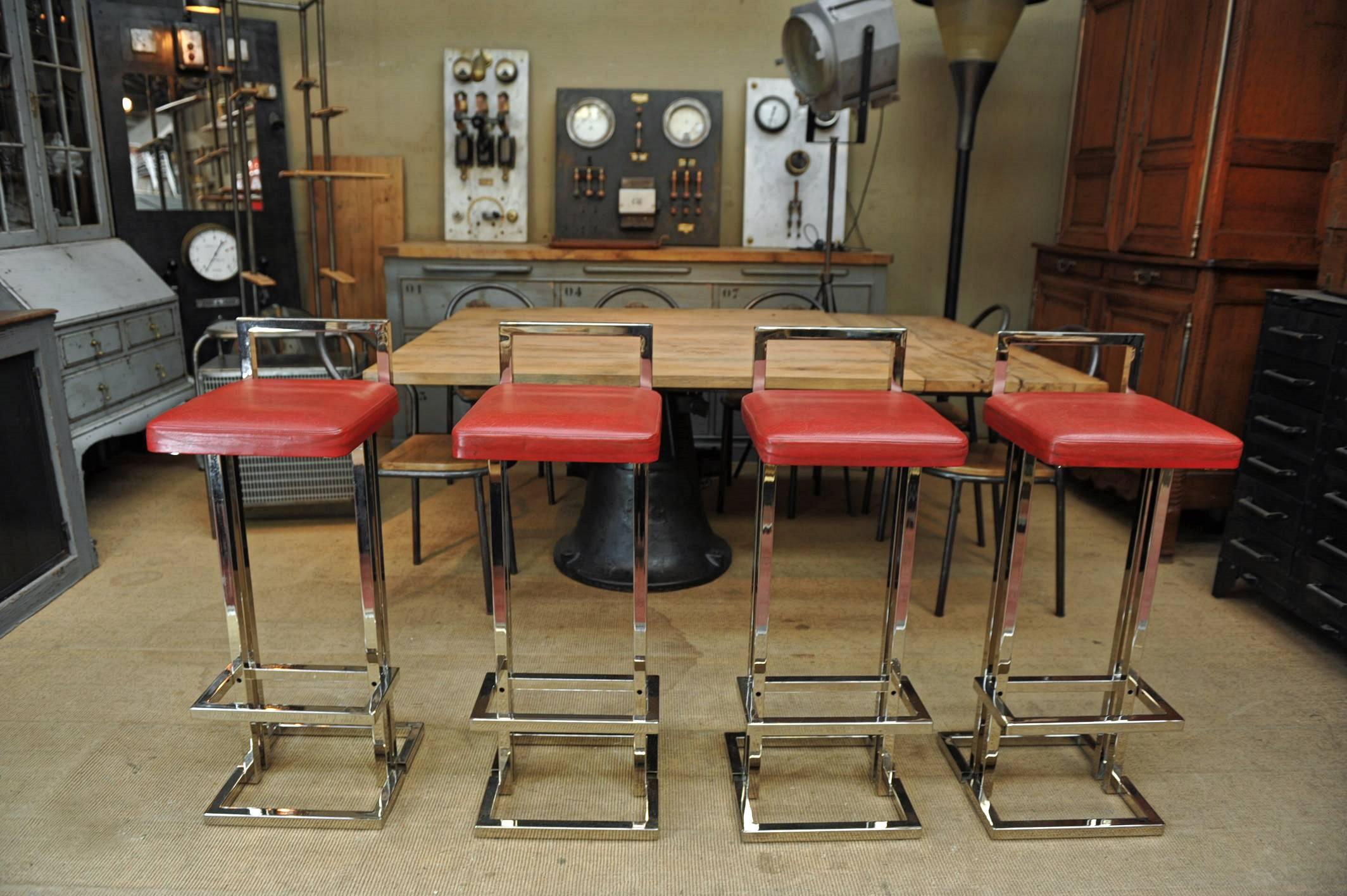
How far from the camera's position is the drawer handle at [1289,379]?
2.55 m

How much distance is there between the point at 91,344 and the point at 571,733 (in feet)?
8.52

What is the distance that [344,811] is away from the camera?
1.80m

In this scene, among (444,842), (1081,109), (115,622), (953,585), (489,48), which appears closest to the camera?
(444,842)

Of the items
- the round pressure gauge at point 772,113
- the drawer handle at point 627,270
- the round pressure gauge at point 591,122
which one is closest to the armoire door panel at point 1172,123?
the round pressure gauge at point 772,113

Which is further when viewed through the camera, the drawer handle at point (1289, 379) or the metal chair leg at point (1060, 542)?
the metal chair leg at point (1060, 542)

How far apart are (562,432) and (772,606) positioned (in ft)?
4.43

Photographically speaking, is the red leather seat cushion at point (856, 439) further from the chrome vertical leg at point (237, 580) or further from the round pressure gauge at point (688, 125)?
the round pressure gauge at point (688, 125)

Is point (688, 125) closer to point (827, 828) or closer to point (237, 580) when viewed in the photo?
point (237, 580)

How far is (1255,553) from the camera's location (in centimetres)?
273

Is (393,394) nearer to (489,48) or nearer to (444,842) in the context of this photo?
(444,842)

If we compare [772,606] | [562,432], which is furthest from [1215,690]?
[562,432]

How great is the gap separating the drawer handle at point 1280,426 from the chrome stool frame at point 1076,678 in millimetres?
1060

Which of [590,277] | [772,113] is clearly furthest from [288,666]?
[772,113]

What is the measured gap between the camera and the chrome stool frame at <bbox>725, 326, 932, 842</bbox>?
176 centimetres
